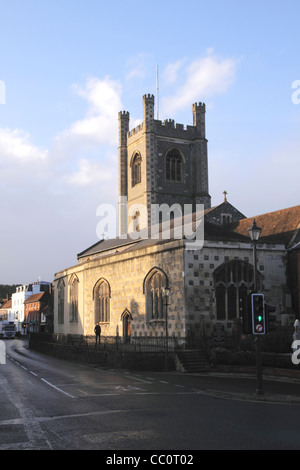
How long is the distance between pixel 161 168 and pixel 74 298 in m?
22.3

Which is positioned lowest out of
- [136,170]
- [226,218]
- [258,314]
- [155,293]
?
[258,314]

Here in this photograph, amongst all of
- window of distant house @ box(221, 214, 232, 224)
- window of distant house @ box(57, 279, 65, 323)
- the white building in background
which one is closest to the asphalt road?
window of distant house @ box(221, 214, 232, 224)

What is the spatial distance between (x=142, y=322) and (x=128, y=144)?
38886 mm

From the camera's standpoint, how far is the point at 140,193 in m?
61.0

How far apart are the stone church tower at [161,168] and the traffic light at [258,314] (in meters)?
42.0

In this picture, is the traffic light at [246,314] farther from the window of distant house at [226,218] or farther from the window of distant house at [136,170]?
the window of distant house at [136,170]

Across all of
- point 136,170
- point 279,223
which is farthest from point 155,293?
point 136,170

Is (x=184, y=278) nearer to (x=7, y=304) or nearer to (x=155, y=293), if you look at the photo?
(x=155, y=293)

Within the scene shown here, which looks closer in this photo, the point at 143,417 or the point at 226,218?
the point at 143,417

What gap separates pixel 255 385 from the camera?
60.3 feet

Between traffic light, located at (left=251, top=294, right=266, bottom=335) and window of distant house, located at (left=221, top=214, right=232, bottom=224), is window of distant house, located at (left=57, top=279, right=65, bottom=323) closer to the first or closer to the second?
window of distant house, located at (left=221, top=214, right=232, bottom=224)

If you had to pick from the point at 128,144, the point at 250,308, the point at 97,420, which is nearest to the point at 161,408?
the point at 97,420

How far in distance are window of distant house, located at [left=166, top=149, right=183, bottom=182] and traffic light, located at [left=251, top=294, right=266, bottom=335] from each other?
46.3m

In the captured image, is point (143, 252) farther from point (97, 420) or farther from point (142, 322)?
point (97, 420)
